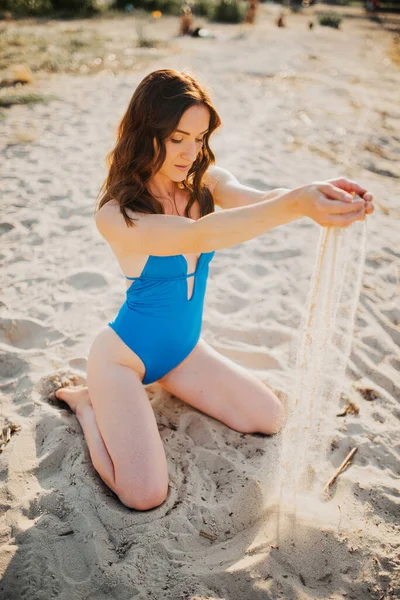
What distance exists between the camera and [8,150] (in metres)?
5.02

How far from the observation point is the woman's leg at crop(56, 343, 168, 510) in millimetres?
1884

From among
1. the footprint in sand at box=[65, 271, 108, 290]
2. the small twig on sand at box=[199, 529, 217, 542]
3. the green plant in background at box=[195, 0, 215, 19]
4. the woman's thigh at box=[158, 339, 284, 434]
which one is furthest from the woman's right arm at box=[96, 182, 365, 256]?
the green plant in background at box=[195, 0, 215, 19]

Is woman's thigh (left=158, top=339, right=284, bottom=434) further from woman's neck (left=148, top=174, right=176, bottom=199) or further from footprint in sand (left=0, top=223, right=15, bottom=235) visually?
footprint in sand (left=0, top=223, right=15, bottom=235)

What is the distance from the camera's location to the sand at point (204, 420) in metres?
1.73

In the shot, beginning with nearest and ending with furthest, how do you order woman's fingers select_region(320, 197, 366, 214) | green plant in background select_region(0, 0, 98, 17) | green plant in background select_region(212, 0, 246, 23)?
woman's fingers select_region(320, 197, 366, 214) < green plant in background select_region(0, 0, 98, 17) < green plant in background select_region(212, 0, 246, 23)

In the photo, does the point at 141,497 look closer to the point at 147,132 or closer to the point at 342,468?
the point at 342,468

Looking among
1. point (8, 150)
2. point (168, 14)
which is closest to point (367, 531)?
point (8, 150)

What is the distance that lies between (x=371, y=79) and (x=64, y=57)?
582cm

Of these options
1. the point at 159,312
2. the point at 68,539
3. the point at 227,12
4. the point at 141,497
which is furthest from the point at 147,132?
the point at 227,12

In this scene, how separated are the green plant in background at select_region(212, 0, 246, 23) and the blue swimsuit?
16.9m

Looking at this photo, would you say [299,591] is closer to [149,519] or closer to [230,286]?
[149,519]

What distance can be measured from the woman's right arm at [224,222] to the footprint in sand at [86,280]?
4.32 ft

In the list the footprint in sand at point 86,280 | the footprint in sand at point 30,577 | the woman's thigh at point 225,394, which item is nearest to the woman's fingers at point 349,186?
the woman's thigh at point 225,394

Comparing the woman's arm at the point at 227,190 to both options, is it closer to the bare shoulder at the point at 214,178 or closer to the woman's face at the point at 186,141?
the bare shoulder at the point at 214,178
